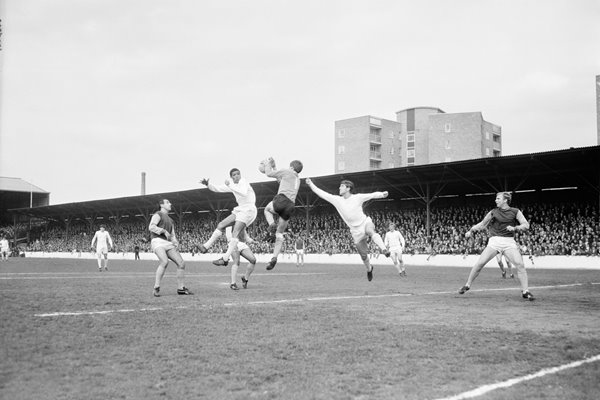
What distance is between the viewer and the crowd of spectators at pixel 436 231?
1280 inches

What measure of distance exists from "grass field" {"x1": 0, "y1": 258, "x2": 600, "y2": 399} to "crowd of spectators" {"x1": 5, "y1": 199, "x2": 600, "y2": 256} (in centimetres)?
2223

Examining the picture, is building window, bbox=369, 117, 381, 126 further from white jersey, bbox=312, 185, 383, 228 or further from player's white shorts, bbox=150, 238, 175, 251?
player's white shorts, bbox=150, 238, 175, 251

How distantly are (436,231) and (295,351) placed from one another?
35693 millimetres

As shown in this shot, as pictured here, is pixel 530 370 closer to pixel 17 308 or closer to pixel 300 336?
pixel 300 336

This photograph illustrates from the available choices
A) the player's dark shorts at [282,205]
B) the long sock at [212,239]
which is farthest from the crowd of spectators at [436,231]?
the player's dark shorts at [282,205]

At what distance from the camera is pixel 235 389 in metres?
4.37

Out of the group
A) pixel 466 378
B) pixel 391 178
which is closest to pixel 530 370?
pixel 466 378

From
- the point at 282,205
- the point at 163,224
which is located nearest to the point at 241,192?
the point at 282,205

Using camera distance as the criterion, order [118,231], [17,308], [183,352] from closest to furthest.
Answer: [183,352]
[17,308]
[118,231]

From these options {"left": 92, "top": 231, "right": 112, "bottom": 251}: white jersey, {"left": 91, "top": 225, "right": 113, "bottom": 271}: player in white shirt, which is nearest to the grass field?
{"left": 91, "top": 225, "right": 113, "bottom": 271}: player in white shirt

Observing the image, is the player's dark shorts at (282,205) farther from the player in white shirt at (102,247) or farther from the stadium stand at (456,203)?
the stadium stand at (456,203)

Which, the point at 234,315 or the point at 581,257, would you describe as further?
the point at 581,257

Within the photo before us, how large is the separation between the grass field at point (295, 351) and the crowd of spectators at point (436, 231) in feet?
72.9

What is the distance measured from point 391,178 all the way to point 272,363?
3658 cm
